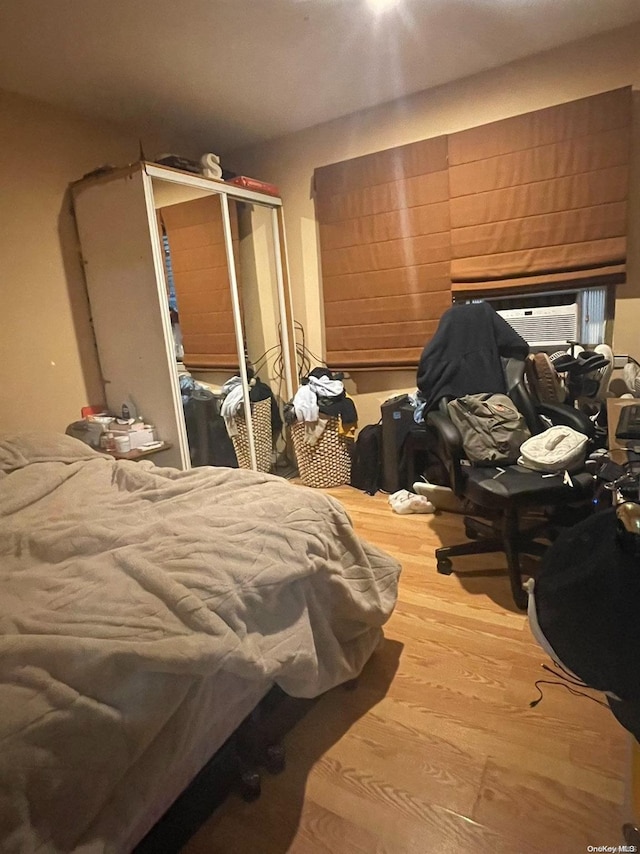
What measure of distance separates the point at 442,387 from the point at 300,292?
1.62m

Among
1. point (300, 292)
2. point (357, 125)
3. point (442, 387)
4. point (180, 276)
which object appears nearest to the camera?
point (442, 387)

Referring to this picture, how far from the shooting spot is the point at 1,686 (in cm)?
87

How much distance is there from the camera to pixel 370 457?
3359 mm

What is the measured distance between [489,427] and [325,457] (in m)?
1.49

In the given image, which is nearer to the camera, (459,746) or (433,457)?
(459,746)

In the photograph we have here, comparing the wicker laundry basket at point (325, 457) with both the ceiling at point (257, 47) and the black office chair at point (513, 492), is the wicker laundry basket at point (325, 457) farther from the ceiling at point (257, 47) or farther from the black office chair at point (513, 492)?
the ceiling at point (257, 47)

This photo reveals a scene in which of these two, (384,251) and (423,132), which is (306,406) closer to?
(384,251)

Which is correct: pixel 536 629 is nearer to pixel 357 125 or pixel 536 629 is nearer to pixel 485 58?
pixel 485 58

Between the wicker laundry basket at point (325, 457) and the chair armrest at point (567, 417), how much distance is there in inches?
57.2

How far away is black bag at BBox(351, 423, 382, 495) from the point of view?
11.0ft

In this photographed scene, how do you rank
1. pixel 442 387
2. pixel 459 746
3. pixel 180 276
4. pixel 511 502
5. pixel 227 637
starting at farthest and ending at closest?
pixel 180 276
pixel 442 387
pixel 511 502
pixel 459 746
pixel 227 637

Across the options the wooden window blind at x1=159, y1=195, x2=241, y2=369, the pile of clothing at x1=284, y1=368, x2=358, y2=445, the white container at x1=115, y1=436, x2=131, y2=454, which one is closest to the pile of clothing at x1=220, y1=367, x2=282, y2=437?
the wooden window blind at x1=159, y1=195, x2=241, y2=369

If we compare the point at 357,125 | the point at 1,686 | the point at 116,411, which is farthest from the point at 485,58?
the point at 1,686

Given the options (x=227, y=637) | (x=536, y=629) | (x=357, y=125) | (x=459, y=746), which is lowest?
(x=459, y=746)
